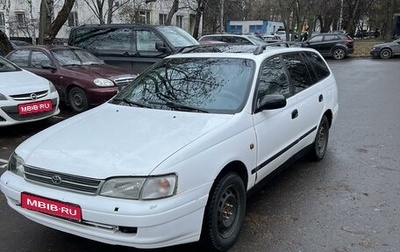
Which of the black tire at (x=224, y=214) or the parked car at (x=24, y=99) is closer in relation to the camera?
the black tire at (x=224, y=214)

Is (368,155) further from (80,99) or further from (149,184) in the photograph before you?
(80,99)

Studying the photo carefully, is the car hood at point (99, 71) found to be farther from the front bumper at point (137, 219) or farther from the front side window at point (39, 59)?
the front bumper at point (137, 219)

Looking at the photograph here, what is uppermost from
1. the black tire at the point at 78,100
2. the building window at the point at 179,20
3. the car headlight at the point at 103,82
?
the building window at the point at 179,20

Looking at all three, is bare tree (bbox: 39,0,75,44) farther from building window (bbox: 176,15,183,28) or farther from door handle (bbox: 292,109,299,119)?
building window (bbox: 176,15,183,28)

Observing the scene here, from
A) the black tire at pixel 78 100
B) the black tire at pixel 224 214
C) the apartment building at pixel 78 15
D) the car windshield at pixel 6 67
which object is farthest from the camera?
the apartment building at pixel 78 15

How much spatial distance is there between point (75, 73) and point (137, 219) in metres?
6.55

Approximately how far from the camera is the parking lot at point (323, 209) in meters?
3.37

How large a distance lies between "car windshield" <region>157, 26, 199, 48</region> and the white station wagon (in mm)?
5694

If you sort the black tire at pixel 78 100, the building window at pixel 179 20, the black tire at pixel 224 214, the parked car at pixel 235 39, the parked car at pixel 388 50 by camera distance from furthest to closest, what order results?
the building window at pixel 179 20 → the parked car at pixel 388 50 → the parked car at pixel 235 39 → the black tire at pixel 78 100 → the black tire at pixel 224 214

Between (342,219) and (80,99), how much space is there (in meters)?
6.25

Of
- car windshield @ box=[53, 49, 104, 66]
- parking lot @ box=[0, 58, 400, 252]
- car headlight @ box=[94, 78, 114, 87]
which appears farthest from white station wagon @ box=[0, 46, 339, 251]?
car windshield @ box=[53, 49, 104, 66]

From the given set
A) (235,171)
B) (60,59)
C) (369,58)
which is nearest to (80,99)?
(60,59)

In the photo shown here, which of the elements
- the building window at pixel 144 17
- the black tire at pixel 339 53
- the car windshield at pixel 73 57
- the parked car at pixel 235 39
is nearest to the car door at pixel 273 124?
the car windshield at pixel 73 57

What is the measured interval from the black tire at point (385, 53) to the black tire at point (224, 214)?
23.4 metres
